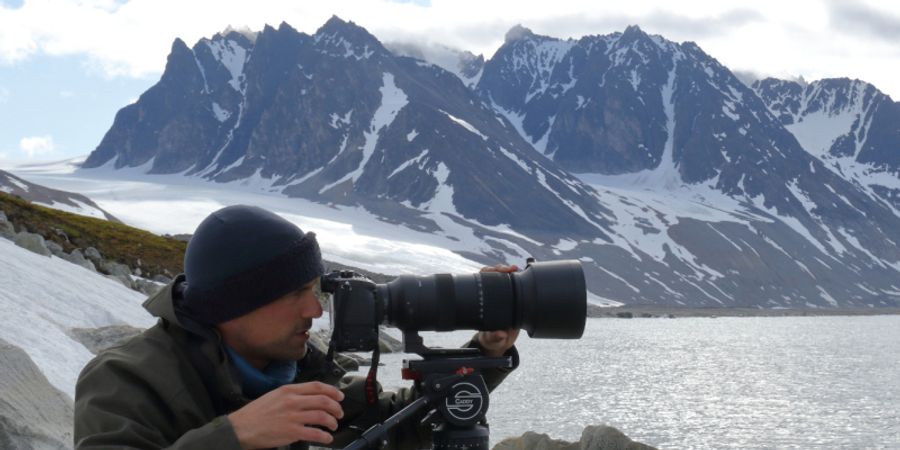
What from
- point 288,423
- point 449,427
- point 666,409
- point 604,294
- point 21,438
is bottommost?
point 604,294

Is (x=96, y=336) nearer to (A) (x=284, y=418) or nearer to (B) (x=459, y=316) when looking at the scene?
(B) (x=459, y=316)

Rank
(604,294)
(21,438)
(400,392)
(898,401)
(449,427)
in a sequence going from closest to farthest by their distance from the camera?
(449,427) < (400,392) < (21,438) < (898,401) < (604,294)

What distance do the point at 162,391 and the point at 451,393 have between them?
89cm

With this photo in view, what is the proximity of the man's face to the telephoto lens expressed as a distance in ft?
1.13

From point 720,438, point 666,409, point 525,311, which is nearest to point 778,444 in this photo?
point 720,438

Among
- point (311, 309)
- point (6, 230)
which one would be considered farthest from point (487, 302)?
point (6, 230)

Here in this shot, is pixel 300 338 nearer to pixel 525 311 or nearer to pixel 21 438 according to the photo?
pixel 525 311

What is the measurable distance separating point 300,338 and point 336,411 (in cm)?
46

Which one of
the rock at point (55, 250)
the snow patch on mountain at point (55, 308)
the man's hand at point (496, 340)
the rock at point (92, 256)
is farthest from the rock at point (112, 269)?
the man's hand at point (496, 340)

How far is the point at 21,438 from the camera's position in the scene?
19.4ft

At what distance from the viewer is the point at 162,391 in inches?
85.2

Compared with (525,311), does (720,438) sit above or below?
below

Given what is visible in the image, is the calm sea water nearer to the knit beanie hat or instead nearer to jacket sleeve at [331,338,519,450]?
jacket sleeve at [331,338,519,450]

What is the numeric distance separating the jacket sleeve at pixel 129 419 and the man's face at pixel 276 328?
0.86 ft
